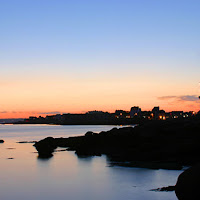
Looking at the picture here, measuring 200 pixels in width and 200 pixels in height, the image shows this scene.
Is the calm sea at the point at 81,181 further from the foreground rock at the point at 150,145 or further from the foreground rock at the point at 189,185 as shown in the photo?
the foreground rock at the point at 189,185

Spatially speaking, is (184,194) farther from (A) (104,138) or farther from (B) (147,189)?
(A) (104,138)

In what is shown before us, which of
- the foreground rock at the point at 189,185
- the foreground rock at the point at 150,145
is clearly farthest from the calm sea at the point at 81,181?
the foreground rock at the point at 189,185

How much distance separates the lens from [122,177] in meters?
23.2

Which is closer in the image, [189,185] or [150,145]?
[189,185]

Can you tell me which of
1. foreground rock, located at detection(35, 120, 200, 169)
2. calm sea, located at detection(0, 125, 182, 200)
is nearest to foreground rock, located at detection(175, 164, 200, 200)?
calm sea, located at detection(0, 125, 182, 200)

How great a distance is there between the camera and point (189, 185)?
36.6 ft

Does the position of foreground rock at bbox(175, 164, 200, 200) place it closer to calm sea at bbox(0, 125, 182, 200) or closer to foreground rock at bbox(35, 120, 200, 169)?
calm sea at bbox(0, 125, 182, 200)

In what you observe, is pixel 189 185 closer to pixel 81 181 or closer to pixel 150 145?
pixel 81 181

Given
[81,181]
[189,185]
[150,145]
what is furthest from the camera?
[150,145]

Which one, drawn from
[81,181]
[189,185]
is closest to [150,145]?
[81,181]

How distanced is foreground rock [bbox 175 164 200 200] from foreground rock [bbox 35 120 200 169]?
15590 millimetres

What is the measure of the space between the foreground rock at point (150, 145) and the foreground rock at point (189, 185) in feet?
51.1

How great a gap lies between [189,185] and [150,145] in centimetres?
2615

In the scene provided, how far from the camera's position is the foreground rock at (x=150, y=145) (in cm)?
3130
